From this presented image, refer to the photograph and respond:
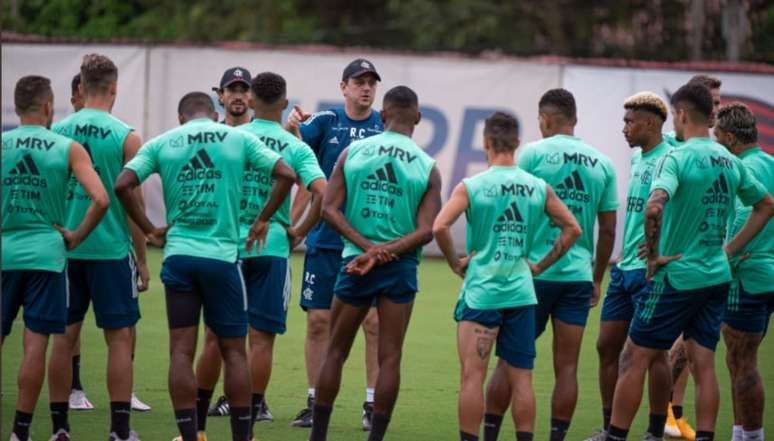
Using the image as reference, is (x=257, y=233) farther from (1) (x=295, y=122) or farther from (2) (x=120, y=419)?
(1) (x=295, y=122)

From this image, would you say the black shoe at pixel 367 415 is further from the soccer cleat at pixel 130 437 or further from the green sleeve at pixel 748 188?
the green sleeve at pixel 748 188

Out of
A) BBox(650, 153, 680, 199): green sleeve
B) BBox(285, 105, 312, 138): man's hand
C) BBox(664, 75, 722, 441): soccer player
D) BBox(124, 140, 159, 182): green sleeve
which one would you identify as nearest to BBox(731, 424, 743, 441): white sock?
BBox(664, 75, 722, 441): soccer player

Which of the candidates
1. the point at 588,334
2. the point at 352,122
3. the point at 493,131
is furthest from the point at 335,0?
the point at 493,131

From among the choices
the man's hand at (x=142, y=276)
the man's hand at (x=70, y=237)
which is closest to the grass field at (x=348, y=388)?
the man's hand at (x=142, y=276)

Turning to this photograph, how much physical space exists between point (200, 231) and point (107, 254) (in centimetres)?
85

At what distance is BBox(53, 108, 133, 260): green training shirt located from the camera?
26.3 feet

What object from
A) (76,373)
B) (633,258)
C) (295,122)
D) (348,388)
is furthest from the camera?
(348,388)

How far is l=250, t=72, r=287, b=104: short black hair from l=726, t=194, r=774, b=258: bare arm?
2982mm

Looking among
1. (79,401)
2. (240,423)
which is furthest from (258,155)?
(79,401)

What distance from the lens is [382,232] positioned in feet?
25.3

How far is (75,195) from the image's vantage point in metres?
8.14

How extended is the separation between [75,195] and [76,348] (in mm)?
1555

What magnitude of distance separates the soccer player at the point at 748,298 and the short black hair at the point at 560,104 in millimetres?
1138

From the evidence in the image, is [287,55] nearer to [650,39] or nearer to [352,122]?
[352,122]
